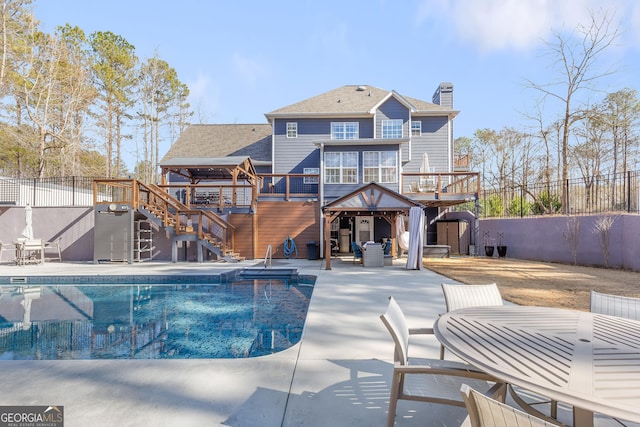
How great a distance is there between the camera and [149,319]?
5824 millimetres

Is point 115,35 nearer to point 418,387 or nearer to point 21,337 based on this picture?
point 21,337

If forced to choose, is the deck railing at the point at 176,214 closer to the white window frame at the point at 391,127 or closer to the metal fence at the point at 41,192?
the metal fence at the point at 41,192

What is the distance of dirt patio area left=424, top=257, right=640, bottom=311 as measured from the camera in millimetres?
6208

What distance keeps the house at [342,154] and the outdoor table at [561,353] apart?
12.3 meters

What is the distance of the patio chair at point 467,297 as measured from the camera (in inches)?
127

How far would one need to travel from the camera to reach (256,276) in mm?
10234

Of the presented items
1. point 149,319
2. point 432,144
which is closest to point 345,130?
point 432,144

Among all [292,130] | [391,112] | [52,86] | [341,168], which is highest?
[52,86]

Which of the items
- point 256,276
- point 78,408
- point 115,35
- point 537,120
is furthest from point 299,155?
point 115,35

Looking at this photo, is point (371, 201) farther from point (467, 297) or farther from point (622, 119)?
point (622, 119)

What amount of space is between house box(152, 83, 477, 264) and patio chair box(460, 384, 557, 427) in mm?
13367

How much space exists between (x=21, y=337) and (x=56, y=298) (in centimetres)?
298

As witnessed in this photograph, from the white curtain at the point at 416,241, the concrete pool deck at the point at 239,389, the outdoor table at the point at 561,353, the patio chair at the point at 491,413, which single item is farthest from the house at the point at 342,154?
the patio chair at the point at 491,413

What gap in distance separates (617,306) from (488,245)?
15.0 metres
